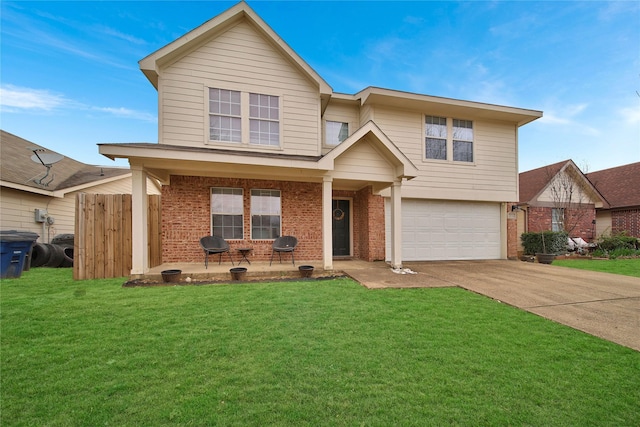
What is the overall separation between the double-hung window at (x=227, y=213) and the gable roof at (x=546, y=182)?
45.2 ft

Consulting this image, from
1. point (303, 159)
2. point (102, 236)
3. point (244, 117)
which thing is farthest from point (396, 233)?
point (102, 236)

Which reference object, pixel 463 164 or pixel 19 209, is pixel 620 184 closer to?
pixel 463 164

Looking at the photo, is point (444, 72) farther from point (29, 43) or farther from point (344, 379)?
A: point (29, 43)

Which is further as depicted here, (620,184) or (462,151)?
(620,184)

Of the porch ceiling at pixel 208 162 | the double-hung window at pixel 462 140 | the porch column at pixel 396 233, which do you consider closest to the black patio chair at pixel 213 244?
the porch ceiling at pixel 208 162


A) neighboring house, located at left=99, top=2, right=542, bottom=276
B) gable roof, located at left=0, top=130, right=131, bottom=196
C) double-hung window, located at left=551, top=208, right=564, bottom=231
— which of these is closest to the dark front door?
neighboring house, located at left=99, top=2, right=542, bottom=276

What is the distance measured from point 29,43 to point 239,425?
14.8m

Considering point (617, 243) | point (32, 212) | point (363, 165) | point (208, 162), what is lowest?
point (617, 243)

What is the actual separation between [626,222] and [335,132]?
17833mm

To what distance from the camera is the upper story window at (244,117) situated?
8.00 meters

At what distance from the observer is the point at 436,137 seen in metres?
10.3

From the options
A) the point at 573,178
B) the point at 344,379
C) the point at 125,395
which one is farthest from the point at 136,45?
the point at 573,178

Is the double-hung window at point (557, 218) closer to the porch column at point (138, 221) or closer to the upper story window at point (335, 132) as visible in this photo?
the upper story window at point (335, 132)

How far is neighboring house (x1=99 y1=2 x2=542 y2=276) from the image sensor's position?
722cm
